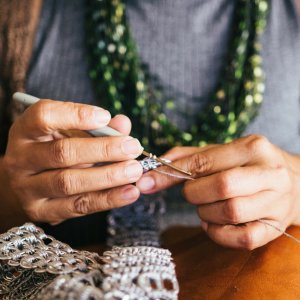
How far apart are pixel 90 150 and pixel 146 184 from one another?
13 centimetres

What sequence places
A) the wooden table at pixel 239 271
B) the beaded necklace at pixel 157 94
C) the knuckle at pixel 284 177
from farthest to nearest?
1. the beaded necklace at pixel 157 94
2. the knuckle at pixel 284 177
3. the wooden table at pixel 239 271

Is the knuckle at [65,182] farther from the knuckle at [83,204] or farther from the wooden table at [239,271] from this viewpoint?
the wooden table at [239,271]

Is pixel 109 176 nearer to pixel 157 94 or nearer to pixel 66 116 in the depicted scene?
pixel 66 116

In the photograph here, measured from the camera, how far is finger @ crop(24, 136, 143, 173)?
2.16 feet

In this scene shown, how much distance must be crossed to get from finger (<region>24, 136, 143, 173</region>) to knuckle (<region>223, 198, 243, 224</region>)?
6.4 inches

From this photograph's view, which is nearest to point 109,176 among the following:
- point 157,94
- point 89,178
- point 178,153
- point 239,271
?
point 89,178

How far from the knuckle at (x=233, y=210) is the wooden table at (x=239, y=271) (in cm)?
6

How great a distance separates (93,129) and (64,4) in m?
0.48

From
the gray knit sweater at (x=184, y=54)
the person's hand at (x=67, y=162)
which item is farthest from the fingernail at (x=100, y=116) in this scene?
the gray knit sweater at (x=184, y=54)

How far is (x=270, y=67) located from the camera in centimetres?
98

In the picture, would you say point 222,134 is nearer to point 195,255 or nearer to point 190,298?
point 195,255

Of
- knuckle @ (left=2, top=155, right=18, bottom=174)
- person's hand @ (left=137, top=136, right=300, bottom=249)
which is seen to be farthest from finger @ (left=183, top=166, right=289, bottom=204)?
knuckle @ (left=2, top=155, right=18, bottom=174)

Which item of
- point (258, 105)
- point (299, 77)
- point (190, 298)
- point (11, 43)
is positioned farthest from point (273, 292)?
point (11, 43)

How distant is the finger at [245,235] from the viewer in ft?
2.15
